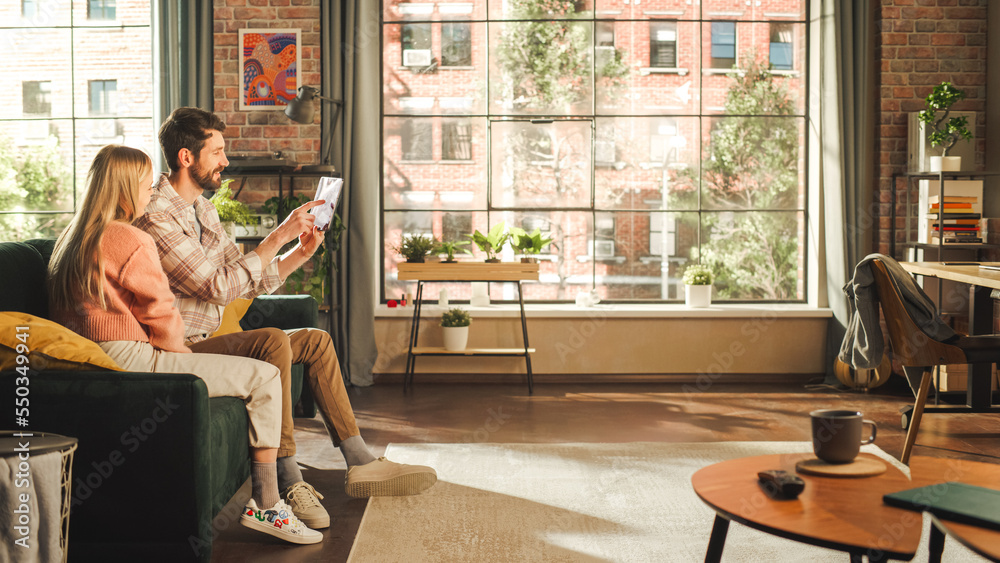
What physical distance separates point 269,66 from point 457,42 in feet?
3.87

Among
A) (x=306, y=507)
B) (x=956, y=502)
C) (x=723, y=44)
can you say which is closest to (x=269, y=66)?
(x=723, y=44)

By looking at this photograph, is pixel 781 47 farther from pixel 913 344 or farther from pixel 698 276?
pixel 913 344

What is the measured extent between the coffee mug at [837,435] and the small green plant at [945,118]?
11.7 feet

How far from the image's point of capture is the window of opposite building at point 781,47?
Answer: 5.18 metres

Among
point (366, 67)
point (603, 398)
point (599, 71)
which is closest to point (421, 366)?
point (603, 398)

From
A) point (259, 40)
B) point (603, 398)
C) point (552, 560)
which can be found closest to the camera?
point (552, 560)

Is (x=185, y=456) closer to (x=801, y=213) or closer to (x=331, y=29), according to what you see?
(x=331, y=29)

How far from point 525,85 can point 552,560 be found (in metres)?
3.58

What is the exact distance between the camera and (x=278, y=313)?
363cm

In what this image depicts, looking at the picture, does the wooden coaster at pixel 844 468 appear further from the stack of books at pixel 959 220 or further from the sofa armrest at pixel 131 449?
the stack of books at pixel 959 220

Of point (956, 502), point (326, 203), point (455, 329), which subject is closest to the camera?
point (956, 502)

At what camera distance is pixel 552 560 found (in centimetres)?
222

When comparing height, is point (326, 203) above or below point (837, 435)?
above

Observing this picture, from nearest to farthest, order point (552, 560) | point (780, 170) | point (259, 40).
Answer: point (552, 560), point (259, 40), point (780, 170)
